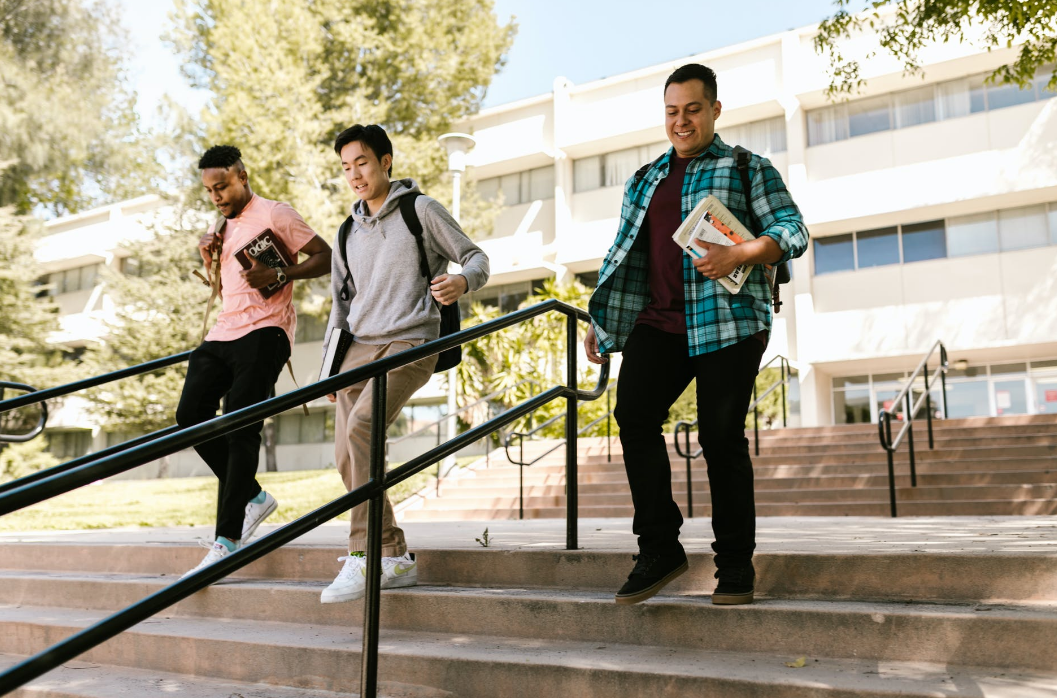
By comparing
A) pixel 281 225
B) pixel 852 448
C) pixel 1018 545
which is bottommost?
pixel 1018 545

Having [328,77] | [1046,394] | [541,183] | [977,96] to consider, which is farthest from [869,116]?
[328,77]

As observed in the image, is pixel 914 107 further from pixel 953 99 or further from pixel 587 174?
pixel 587 174

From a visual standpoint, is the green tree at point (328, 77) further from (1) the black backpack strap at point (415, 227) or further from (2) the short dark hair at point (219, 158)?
(1) the black backpack strap at point (415, 227)

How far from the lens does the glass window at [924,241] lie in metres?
18.5

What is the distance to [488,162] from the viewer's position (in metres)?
23.0

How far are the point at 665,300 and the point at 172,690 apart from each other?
86.7 inches

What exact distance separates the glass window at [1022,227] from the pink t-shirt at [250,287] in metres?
17.5

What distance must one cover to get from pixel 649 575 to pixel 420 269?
5.04 feet

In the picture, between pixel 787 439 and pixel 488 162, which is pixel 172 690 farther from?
pixel 488 162

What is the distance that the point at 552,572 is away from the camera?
342 centimetres

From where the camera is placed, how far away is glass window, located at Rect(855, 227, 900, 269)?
19.0 metres

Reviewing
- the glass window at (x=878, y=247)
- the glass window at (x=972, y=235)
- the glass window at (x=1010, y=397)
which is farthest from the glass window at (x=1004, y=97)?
the glass window at (x=1010, y=397)

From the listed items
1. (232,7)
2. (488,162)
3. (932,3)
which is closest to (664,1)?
(488,162)

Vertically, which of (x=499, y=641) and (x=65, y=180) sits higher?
(x=65, y=180)
